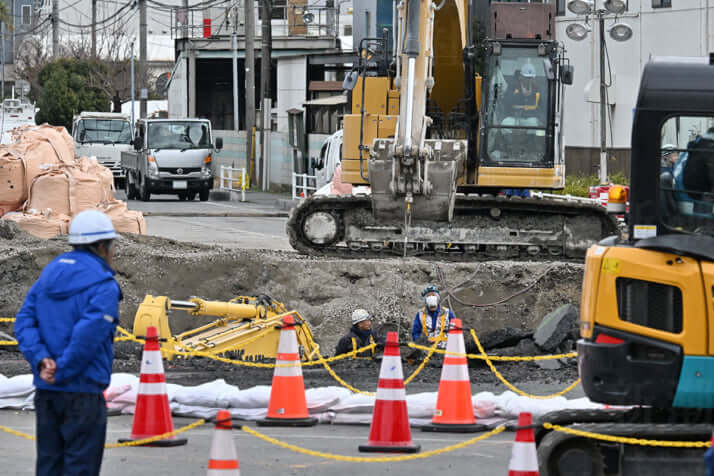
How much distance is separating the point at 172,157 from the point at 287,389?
29166mm

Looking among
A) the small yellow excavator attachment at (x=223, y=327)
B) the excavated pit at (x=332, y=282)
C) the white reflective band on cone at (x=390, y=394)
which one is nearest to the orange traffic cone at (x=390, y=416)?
the white reflective band on cone at (x=390, y=394)

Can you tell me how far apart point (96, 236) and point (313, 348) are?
691 centimetres

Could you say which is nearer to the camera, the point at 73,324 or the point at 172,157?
the point at 73,324

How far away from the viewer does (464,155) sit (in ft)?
59.3

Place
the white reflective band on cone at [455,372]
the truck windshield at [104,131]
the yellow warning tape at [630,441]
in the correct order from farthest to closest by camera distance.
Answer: the truck windshield at [104,131], the white reflective band on cone at [455,372], the yellow warning tape at [630,441]

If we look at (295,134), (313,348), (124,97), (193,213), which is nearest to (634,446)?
(313,348)

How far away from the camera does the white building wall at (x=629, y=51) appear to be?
40688mm

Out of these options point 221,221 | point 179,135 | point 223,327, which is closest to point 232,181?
point 179,135

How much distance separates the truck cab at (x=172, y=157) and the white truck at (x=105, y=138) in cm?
473

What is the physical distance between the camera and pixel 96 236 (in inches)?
261

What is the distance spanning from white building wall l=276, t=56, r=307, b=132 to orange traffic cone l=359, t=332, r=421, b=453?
1626 inches

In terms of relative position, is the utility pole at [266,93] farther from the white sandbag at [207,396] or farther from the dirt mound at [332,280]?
the white sandbag at [207,396]

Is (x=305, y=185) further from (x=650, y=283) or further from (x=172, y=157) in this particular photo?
(x=650, y=283)

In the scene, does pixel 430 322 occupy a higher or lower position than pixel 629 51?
lower
